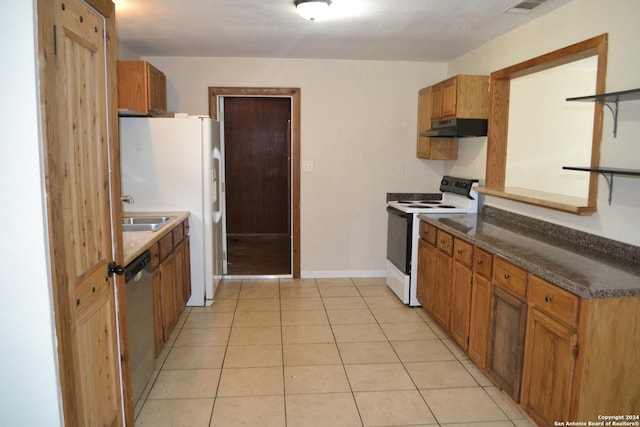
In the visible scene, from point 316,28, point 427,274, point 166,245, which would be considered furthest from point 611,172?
point 166,245

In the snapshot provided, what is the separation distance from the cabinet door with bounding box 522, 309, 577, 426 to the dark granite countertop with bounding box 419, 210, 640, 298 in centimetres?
22

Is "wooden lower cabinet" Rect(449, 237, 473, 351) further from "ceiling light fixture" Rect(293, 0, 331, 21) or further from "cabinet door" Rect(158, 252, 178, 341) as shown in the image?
"cabinet door" Rect(158, 252, 178, 341)

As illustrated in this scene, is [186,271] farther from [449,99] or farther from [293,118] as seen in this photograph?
[449,99]

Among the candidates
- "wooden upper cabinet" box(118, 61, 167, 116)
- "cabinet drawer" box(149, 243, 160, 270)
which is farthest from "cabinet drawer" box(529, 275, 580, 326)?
"wooden upper cabinet" box(118, 61, 167, 116)

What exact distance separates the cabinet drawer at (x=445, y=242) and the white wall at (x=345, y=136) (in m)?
1.63

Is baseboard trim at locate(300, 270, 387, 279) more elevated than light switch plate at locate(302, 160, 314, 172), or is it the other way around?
light switch plate at locate(302, 160, 314, 172)

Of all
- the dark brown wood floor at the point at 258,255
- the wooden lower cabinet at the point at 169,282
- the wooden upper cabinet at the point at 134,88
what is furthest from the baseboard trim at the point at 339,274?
the wooden upper cabinet at the point at 134,88

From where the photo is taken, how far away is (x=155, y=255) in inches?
121

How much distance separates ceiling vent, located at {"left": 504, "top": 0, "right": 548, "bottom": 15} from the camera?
300 cm

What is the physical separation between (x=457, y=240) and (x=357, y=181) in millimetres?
2025

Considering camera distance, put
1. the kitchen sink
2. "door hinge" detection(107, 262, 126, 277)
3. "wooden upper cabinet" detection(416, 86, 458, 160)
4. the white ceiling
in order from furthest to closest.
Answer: "wooden upper cabinet" detection(416, 86, 458, 160) < the kitchen sink < the white ceiling < "door hinge" detection(107, 262, 126, 277)

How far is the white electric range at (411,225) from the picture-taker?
4.25 metres

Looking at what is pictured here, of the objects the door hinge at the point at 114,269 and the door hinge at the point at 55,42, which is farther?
the door hinge at the point at 114,269

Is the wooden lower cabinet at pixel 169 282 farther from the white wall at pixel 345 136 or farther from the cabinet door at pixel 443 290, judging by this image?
the cabinet door at pixel 443 290
